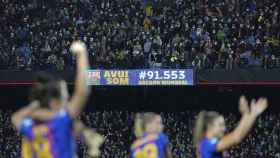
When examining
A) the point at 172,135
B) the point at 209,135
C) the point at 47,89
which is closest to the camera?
the point at 47,89

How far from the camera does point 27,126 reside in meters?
5.16

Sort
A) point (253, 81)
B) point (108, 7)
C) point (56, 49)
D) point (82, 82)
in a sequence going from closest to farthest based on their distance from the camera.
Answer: point (82, 82) < point (253, 81) < point (56, 49) < point (108, 7)

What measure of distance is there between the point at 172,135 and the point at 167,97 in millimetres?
2325

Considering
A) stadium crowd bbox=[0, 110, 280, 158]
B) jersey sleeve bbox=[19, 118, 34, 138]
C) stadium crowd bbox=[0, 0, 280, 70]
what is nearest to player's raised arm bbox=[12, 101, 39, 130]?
jersey sleeve bbox=[19, 118, 34, 138]

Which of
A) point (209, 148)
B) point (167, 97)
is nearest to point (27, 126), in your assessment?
point (209, 148)

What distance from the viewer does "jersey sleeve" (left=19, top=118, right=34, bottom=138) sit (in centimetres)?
513

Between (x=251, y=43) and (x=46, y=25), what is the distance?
7313mm

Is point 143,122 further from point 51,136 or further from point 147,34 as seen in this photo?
point 147,34

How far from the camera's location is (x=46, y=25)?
23.8 m

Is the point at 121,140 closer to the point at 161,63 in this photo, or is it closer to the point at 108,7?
the point at 161,63

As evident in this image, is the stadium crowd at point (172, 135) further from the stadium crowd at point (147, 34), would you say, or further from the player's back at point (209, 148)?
the player's back at point (209, 148)

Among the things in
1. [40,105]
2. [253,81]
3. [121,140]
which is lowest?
[121,140]

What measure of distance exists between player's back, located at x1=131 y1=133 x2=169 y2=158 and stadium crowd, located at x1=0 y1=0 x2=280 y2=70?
14.1 m

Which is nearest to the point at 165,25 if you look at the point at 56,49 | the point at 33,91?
the point at 56,49
